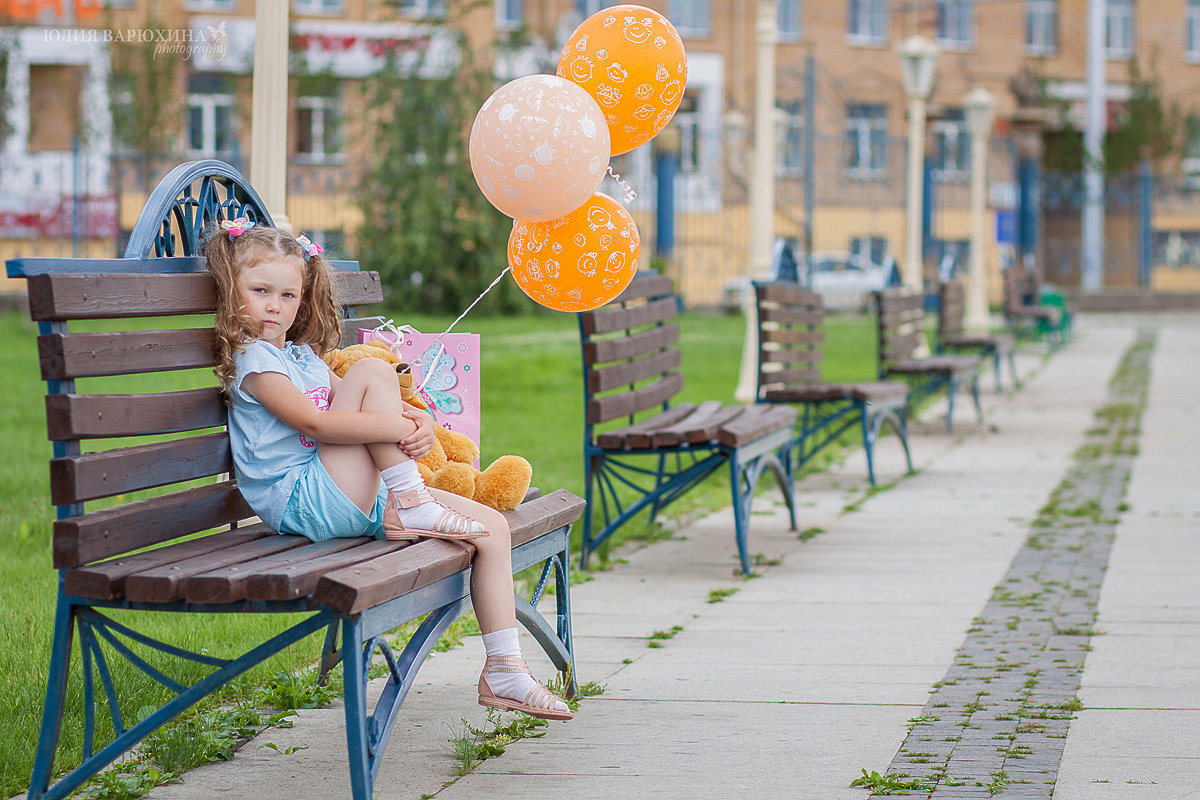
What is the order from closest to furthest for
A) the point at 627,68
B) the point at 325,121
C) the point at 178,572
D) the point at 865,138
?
the point at 178,572, the point at 627,68, the point at 325,121, the point at 865,138

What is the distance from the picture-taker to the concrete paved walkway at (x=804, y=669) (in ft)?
11.7

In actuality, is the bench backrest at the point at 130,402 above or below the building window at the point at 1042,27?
below

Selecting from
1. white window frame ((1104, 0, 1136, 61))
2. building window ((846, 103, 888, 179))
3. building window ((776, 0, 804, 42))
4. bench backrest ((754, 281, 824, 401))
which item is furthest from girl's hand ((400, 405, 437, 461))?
white window frame ((1104, 0, 1136, 61))

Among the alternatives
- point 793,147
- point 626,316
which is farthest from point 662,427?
point 793,147

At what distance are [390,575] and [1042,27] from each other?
42.9m

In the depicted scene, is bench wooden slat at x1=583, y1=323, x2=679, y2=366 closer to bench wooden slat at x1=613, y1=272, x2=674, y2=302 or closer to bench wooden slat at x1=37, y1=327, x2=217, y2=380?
bench wooden slat at x1=613, y1=272, x2=674, y2=302

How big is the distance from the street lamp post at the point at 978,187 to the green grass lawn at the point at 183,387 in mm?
1615

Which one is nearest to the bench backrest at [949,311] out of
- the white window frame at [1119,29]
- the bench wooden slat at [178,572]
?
the bench wooden slat at [178,572]

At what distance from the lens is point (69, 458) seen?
3.23 metres

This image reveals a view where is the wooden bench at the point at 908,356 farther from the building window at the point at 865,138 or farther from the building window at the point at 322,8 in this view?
the building window at the point at 322,8

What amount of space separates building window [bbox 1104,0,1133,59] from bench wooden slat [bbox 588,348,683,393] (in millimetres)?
39769

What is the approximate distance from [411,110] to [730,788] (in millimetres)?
20641

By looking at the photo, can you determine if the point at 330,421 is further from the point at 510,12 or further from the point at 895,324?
the point at 510,12

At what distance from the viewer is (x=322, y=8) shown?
3506cm
